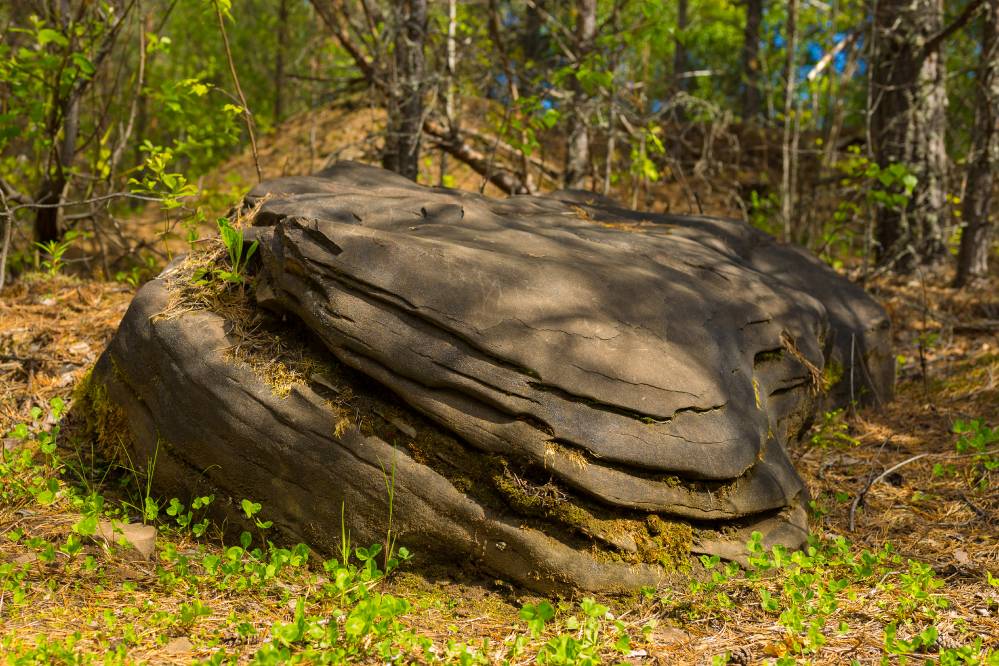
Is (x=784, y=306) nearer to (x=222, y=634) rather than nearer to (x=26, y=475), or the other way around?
(x=222, y=634)

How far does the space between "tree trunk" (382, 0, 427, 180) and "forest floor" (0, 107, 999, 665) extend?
394 centimetres

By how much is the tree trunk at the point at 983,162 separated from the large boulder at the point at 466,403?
16.6 ft

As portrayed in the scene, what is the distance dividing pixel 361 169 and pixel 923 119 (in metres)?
6.32

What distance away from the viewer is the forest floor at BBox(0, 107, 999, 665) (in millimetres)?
2645

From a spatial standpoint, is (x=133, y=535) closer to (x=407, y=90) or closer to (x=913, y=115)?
(x=407, y=90)

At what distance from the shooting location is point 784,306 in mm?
4594

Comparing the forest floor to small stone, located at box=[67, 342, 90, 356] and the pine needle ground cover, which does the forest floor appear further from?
small stone, located at box=[67, 342, 90, 356]

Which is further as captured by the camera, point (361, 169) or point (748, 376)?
point (361, 169)

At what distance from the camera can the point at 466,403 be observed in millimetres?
3199

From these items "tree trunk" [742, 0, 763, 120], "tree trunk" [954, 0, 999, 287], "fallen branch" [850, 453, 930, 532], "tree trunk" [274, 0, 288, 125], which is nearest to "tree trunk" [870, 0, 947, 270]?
"tree trunk" [954, 0, 999, 287]

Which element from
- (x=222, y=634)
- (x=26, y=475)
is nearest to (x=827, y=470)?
(x=222, y=634)

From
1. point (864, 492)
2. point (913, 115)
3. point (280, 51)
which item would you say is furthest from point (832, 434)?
point (280, 51)

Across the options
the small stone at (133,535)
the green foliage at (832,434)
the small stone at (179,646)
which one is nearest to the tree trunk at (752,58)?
the green foliage at (832,434)

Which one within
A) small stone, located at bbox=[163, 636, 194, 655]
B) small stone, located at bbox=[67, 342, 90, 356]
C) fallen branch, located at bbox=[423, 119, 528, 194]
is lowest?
small stone, located at bbox=[163, 636, 194, 655]
